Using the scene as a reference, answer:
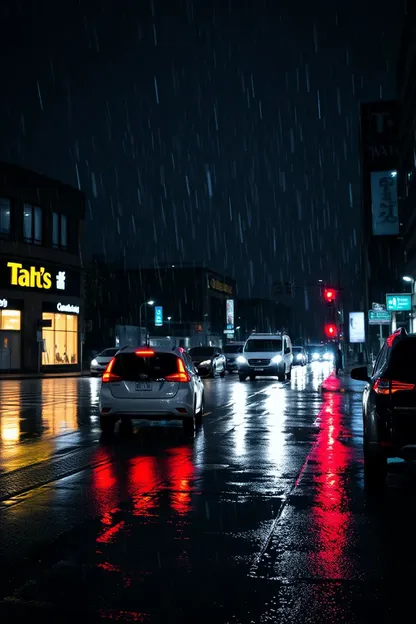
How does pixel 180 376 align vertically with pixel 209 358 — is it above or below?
below

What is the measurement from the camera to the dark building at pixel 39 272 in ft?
177

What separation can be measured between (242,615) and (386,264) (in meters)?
112

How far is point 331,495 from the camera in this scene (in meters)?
9.48

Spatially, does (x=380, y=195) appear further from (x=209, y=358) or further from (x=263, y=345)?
(x=263, y=345)

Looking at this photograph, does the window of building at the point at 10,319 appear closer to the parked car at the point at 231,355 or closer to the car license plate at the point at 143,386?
the parked car at the point at 231,355

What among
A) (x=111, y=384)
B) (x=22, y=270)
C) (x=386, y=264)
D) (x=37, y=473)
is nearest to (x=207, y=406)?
(x=111, y=384)

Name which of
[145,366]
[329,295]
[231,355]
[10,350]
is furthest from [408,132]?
[145,366]

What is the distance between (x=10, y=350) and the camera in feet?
177

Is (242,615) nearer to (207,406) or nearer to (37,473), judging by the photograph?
(37,473)

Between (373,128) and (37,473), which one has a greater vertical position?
(373,128)

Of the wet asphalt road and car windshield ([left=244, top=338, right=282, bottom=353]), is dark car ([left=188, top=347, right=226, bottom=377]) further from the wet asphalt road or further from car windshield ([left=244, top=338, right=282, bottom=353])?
the wet asphalt road

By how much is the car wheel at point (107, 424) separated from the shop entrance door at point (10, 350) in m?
38.1

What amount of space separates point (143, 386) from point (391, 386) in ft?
24.8

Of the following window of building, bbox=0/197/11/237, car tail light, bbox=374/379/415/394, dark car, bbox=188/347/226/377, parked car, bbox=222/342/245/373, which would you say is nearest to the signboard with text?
window of building, bbox=0/197/11/237
